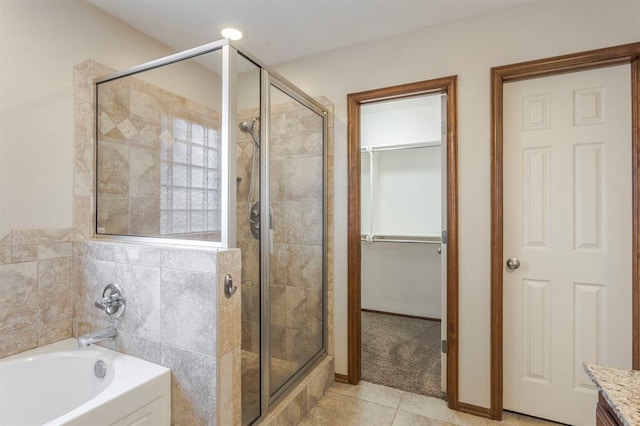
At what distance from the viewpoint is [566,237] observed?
186 cm

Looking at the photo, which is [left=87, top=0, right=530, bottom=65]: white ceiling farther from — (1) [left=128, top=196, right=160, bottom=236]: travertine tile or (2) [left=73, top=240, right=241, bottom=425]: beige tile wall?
(2) [left=73, top=240, right=241, bottom=425]: beige tile wall

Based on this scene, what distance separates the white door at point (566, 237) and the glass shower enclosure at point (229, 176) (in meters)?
1.35

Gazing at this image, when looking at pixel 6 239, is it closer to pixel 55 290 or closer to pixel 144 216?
pixel 55 290

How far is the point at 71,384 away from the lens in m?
1.54

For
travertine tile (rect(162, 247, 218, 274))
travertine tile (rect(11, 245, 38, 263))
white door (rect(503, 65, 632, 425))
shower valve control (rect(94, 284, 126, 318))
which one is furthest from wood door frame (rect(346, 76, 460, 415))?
travertine tile (rect(11, 245, 38, 263))

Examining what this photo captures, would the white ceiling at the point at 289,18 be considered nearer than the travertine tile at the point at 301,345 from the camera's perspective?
Yes

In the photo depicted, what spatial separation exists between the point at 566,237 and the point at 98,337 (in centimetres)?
261

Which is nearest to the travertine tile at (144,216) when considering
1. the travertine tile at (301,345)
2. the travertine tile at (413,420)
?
the travertine tile at (301,345)

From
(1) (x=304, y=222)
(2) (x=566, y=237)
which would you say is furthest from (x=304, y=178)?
(2) (x=566, y=237)

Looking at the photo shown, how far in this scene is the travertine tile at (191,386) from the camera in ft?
4.33

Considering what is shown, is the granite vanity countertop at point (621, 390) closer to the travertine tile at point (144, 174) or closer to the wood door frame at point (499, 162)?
the wood door frame at point (499, 162)

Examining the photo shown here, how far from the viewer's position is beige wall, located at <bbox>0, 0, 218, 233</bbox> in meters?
1.53

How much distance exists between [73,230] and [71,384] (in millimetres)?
803

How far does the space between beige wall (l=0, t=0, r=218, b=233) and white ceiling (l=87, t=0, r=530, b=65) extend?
0.26 m
